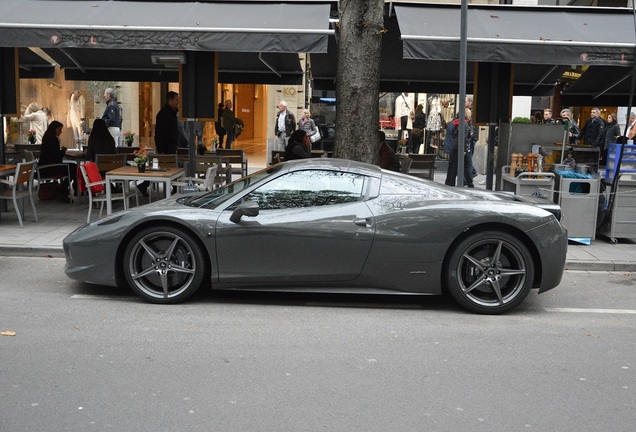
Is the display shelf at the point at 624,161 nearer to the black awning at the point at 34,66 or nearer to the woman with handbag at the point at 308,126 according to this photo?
the woman with handbag at the point at 308,126

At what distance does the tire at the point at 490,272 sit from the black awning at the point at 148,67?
934 cm

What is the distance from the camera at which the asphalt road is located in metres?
4.53

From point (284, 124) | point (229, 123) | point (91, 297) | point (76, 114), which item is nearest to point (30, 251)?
point (91, 297)

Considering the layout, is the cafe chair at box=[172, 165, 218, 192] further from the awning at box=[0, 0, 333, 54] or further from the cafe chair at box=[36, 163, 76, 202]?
the cafe chair at box=[36, 163, 76, 202]

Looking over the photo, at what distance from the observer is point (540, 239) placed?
22.6ft

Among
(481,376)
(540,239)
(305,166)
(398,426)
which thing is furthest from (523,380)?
(305,166)

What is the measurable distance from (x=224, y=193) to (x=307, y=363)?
2413 mm

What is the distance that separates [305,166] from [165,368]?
2.64 meters

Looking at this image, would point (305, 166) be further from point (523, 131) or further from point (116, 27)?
point (523, 131)

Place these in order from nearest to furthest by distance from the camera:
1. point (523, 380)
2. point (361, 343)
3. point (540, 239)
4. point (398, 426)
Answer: point (398, 426)
point (523, 380)
point (361, 343)
point (540, 239)

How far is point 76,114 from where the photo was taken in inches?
914

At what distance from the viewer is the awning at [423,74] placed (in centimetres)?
1478

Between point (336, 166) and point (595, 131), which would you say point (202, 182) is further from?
point (595, 131)

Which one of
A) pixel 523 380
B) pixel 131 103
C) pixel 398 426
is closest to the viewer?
pixel 398 426
